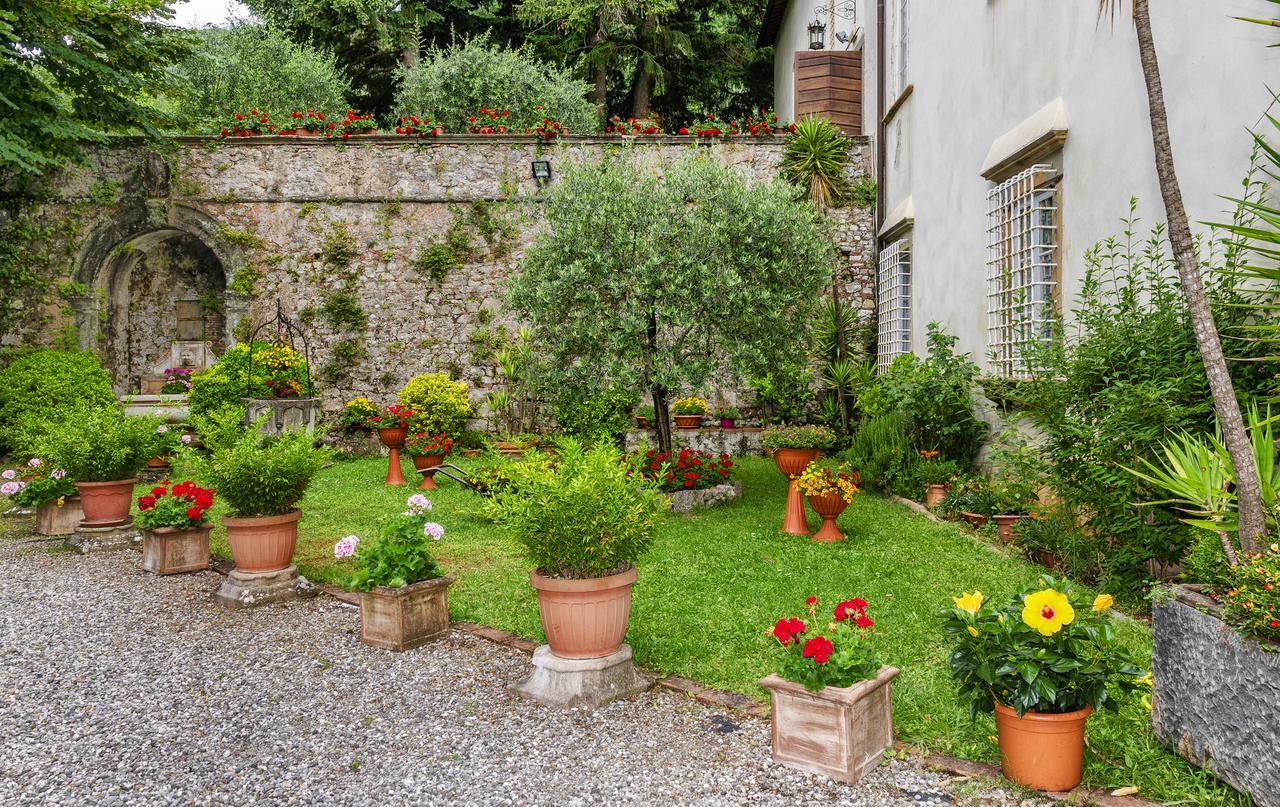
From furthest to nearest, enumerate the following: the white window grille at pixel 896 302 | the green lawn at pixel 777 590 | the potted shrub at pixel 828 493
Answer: the white window grille at pixel 896 302 < the potted shrub at pixel 828 493 < the green lawn at pixel 777 590

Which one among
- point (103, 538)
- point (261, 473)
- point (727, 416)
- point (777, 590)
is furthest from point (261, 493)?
point (727, 416)

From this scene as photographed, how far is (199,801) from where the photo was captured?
9.98ft

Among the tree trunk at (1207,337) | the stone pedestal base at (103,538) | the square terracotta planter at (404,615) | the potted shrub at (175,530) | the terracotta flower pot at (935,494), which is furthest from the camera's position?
the terracotta flower pot at (935,494)

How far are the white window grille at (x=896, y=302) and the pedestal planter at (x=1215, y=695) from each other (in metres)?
7.57

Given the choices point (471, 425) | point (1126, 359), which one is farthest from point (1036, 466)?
point (471, 425)

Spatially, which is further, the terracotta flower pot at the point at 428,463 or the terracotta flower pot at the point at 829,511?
the terracotta flower pot at the point at 428,463

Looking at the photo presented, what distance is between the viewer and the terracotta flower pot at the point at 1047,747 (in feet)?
9.30

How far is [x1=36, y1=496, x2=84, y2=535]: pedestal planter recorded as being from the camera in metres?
7.70

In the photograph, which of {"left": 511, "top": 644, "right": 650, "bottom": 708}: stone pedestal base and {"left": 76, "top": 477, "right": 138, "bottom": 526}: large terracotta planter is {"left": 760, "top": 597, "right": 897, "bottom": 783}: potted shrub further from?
{"left": 76, "top": 477, "right": 138, "bottom": 526}: large terracotta planter

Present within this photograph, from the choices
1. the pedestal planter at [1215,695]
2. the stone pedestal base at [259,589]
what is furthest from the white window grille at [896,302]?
the pedestal planter at [1215,695]

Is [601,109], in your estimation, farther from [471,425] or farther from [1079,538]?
[1079,538]

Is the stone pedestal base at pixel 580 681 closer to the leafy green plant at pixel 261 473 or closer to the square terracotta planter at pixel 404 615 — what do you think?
the square terracotta planter at pixel 404 615

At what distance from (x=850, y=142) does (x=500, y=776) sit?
10.8m

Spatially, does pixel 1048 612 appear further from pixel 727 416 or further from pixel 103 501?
pixel 727 416
